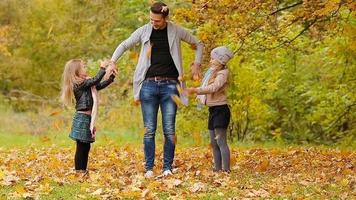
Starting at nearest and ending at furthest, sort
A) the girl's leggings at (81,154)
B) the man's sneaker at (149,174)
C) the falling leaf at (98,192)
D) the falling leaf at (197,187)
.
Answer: the falling leaf at (98,192)
the falling leaf at (197,187)
the man's sneaker at (149,174)
the girl's leggings at (81,154)

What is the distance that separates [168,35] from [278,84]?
10549 mm

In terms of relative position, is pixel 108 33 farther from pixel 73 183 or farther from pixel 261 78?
pixel 73 183

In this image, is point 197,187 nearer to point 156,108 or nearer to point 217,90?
point 156,108

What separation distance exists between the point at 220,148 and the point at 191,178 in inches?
37.4

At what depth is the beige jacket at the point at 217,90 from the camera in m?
8.98

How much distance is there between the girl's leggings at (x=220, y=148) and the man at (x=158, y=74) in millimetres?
596

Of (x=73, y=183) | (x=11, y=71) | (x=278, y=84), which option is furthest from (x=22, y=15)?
(x=73, y=183)

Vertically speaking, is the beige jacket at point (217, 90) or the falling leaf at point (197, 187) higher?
the beige jacket at point (217, 90)

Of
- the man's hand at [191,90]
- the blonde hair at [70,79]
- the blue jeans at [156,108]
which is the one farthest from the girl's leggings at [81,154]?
the man's hand at [191,90]

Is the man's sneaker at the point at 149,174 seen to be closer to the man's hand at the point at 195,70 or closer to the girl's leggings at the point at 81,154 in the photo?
the girl's leggings at the point at 81,154

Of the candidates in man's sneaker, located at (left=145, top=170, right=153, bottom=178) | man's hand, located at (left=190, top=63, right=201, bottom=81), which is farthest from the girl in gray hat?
man's sneaker, located at (left=145, top=170, right=153, bottom=178)

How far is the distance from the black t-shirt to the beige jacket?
0.44 m

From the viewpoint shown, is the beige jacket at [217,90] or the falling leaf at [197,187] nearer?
the falling leaf at [197,187]

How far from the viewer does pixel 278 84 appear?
62.7 feet
